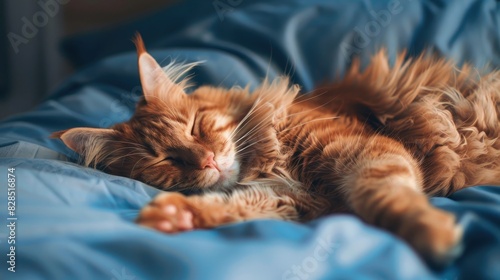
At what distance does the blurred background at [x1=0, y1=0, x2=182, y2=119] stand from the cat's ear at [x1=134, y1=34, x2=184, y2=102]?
183cm

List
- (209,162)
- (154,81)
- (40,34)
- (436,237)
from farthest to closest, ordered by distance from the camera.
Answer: (40,34), (154,81), (209,162), (436,237)

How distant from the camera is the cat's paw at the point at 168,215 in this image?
1017 millimetres

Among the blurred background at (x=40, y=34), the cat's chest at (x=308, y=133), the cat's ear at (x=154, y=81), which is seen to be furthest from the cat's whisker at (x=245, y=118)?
the blurred background at (x=40, y=34)

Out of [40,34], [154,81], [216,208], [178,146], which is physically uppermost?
[40,34]

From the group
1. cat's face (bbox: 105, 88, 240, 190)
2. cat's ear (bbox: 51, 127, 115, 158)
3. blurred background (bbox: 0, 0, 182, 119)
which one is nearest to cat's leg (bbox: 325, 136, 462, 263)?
cat's face (bbox: 105, 88, 240, 190)

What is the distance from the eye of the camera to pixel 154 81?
1564mm

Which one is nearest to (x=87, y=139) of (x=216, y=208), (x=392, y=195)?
(x=216, y=208)

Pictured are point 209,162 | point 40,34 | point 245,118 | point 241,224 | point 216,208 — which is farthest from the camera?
point 40,34

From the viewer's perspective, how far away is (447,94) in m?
1.62

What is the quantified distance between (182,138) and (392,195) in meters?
0.66

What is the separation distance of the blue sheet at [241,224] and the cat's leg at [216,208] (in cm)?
7

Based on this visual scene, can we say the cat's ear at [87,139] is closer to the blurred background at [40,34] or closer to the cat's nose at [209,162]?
the cat's nose at [209,162]

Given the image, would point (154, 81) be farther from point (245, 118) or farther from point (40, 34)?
point (40, 34)

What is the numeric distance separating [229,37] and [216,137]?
3.60 ft
